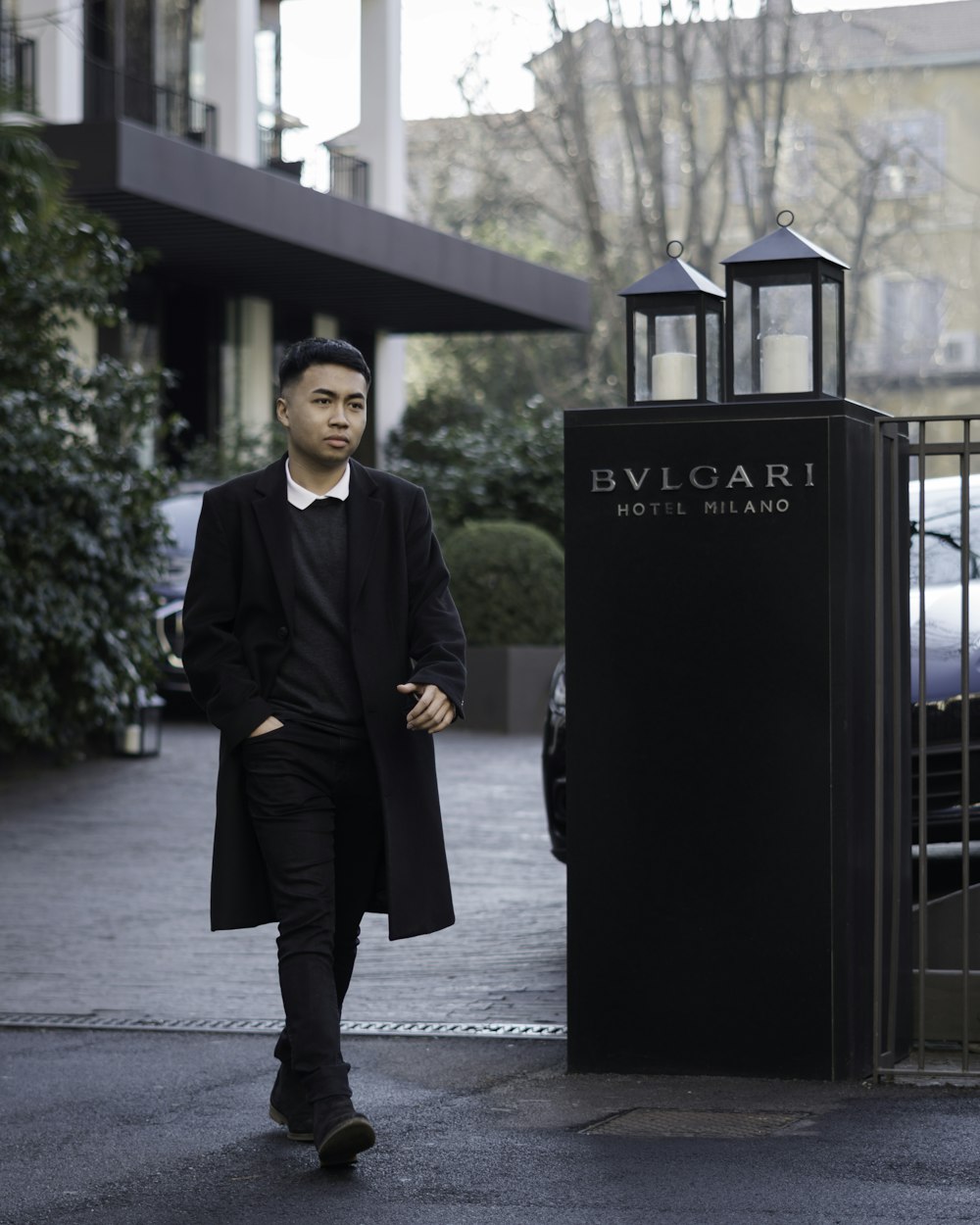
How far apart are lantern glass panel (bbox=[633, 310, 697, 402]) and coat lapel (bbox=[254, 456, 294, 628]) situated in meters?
1.10

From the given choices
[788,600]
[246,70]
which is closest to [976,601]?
[788,600]

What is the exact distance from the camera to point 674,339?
18.2 feet

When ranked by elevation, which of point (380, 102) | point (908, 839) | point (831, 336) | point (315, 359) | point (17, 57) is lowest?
point (908, 839)

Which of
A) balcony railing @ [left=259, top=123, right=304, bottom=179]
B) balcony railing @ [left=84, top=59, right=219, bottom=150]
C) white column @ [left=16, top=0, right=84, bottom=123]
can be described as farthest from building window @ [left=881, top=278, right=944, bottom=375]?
white column @ [left=16, top=0, right=84, bottom=123]

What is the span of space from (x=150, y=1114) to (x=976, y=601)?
3.34 meters

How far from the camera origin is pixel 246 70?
26.1 m

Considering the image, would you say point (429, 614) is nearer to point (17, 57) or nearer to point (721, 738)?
point (721, 738)

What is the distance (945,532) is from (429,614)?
2.98 meters

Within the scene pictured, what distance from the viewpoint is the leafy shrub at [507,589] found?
17203 mm

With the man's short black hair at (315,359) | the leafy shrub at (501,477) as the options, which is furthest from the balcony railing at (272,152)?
the man's short black hair at (315,359)

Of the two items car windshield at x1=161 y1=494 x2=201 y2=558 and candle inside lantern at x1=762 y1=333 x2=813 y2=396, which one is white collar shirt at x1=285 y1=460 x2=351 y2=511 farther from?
car windshield at x1=161 y1=494 x2=201 y2=558

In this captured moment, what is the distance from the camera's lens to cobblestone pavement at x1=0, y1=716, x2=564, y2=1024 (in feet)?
22.9

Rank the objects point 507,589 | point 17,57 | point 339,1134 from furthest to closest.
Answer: point 17,57
point 507,589
point 339,1134

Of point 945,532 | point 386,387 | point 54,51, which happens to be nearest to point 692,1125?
point 945,532
